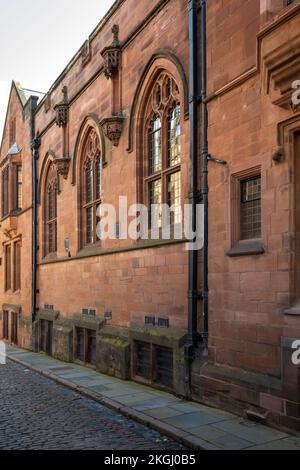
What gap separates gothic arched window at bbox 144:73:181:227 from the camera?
36.5ft

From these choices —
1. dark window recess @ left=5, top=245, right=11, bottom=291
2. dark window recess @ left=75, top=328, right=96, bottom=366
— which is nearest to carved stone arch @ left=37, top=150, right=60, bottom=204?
dark window recess @ left=5, top=245, right=11, bottom=291

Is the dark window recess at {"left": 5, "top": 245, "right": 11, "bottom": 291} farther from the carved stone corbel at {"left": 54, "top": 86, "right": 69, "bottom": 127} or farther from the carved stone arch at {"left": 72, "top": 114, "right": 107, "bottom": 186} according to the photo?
the carved stone arch at {"left": 72, "top": 114, "right": 107, "bottom": 186}

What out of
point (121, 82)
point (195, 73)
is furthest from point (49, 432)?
point (121, 82)

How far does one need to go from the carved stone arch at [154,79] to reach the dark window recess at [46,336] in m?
8.97

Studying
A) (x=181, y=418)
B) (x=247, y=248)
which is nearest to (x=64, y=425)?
(x=181, y=418)

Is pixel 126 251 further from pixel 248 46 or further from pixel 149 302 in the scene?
pixel 248 46

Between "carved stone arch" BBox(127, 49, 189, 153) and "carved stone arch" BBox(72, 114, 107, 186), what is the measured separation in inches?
73.8

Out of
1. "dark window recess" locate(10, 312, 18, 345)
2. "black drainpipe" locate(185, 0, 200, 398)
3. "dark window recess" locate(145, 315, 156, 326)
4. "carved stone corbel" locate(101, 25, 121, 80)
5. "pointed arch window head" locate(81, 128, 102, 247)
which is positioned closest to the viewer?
"black drainpipe" locate(185, 0, 200, 398)

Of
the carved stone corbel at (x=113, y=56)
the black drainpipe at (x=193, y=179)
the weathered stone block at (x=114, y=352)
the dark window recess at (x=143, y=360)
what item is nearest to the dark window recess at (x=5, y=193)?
the carved stone corbel at (x=113, y=56)

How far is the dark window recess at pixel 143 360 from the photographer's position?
11461 mm

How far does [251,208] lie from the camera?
851cm

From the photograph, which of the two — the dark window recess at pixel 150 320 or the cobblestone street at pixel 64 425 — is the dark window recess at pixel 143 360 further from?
the cobblestone street at pixel 64 425

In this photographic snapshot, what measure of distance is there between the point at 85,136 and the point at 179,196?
253 inches

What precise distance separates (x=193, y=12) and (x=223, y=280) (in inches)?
201
